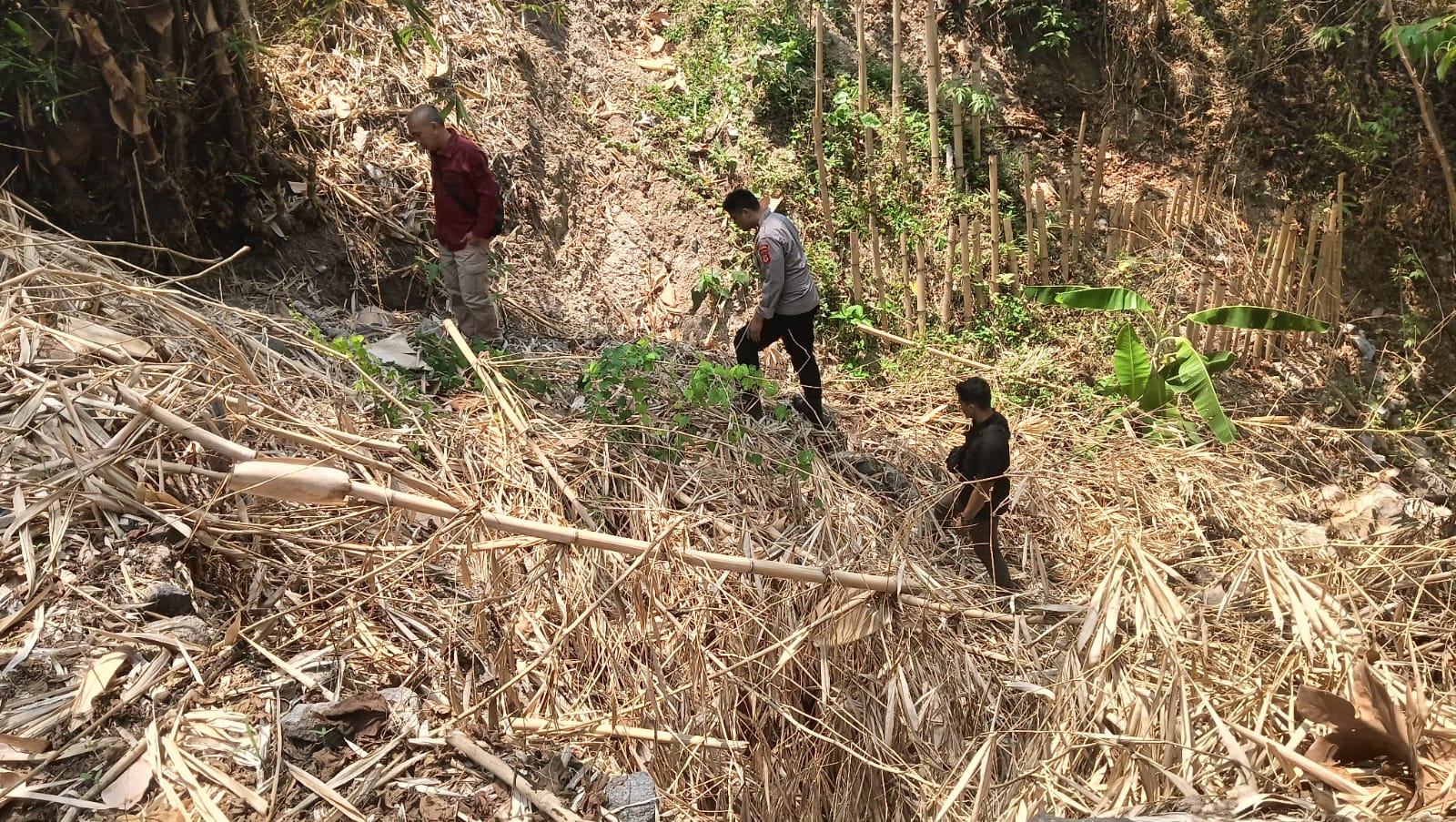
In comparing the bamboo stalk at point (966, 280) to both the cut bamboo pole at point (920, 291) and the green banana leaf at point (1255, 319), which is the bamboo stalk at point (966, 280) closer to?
the cut bamboo pole at point (920, 291)

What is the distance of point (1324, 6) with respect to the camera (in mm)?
7695

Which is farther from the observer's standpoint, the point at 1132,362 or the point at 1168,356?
the point at 1168,356

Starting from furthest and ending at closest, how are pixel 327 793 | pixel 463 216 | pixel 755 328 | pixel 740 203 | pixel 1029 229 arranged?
pixel 1029 229 → pixel 755 328 → pixel 463 216 → pixel 740 203 → pixel 327 793

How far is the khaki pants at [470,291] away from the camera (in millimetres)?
4949

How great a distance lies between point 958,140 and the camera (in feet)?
23.7

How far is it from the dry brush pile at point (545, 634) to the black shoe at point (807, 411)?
4.12 feet

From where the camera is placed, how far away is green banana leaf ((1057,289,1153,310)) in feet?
19.1

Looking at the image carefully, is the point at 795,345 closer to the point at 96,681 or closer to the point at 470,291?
the point at 470,291

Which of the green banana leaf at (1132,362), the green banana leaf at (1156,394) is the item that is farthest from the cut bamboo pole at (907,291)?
the green banana leaf at (1156,394)

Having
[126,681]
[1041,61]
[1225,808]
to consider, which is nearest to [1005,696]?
[1225,808]

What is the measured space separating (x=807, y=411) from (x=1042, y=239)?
2584 millimetres

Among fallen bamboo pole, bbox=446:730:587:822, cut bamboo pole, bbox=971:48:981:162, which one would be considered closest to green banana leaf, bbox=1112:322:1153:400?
cut bamboo pole, bbox=971:48:981:162

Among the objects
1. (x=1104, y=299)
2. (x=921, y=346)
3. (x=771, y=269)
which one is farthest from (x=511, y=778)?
(x=1104, y=299)

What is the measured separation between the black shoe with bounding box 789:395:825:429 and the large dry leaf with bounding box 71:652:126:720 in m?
3.52
